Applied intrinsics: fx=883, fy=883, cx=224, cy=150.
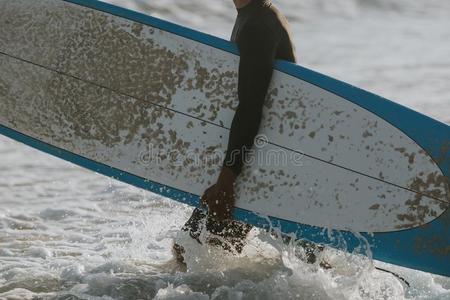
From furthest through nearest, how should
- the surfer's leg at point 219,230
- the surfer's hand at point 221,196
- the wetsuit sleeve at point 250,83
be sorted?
1. the surfer's leg at point 219,230
2. the surfer's hand at point 221,196
3. the wetsuit sleeve at point 250,83

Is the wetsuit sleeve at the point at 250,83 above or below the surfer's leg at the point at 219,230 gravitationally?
above

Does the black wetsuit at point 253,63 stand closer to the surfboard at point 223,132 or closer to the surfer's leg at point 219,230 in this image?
the surfboard at point 223,132

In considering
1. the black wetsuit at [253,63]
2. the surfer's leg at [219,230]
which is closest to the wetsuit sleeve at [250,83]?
the black wetsuit at [253,63]

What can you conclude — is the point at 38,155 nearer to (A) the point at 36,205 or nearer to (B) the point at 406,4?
(A) the point at 36,205

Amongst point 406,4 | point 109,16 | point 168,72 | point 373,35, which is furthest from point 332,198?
point 406,4

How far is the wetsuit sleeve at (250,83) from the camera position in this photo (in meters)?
3.64

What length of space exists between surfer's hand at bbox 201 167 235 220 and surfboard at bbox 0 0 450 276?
0.25 feet

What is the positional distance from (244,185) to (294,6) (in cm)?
886

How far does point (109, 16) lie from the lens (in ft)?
13.8

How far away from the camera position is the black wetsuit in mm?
3637

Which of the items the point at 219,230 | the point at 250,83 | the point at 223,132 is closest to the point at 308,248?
the point at 219,230

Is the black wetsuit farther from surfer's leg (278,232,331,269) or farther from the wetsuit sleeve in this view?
surfer's leg (278,232,331,269)

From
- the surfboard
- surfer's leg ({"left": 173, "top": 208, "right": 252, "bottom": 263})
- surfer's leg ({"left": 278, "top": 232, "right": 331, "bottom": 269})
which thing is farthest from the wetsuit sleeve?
surfer's leg ({"left": 278, "top": 232, "right": 331, "bottom": 269})

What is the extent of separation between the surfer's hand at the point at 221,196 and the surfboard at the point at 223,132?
8 cm
